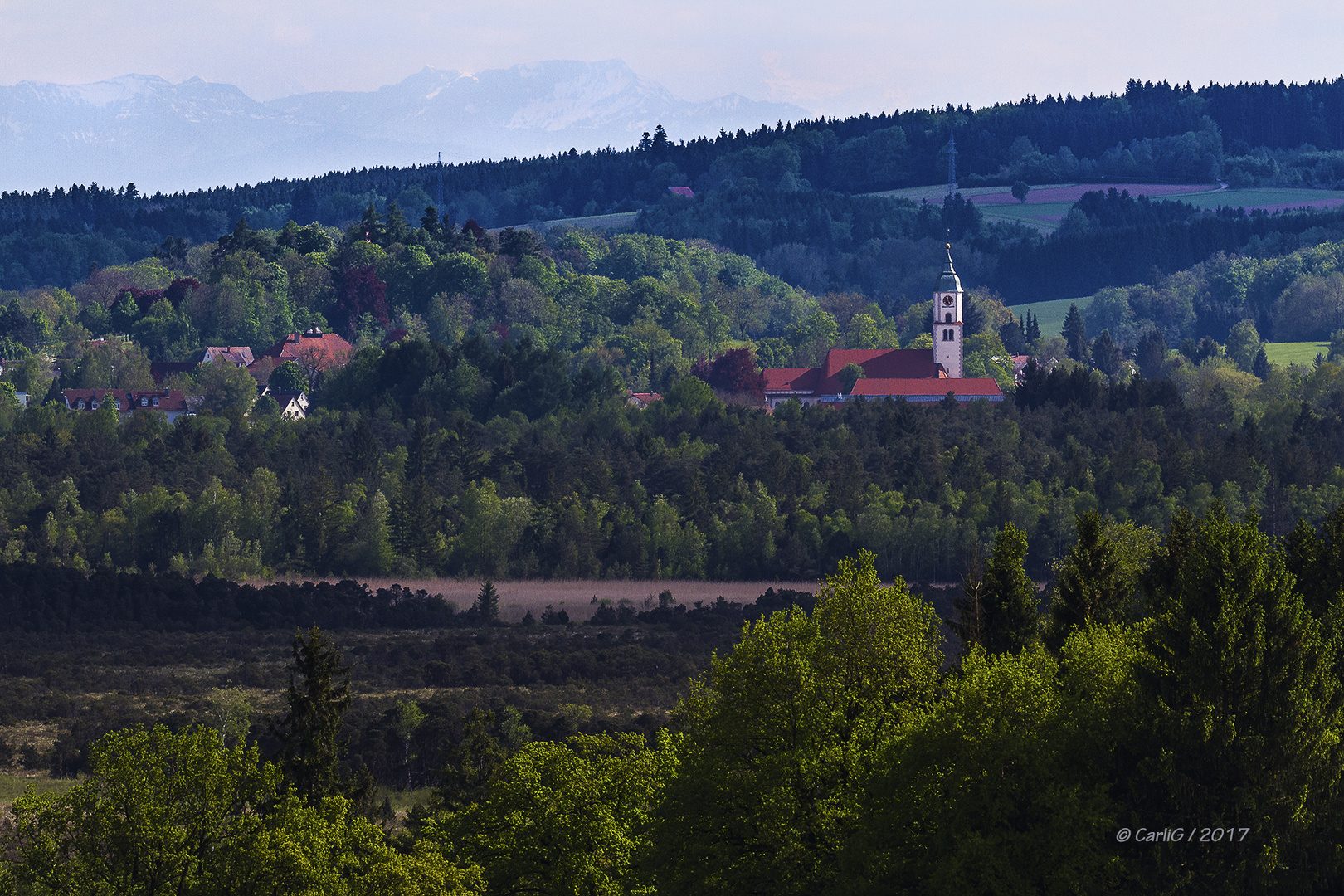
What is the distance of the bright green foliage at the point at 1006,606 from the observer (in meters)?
53.8

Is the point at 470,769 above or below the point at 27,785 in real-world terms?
above

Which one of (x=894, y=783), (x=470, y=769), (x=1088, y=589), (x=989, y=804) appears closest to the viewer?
(x=989, y=804)

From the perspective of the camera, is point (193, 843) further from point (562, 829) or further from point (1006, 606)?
point (1006, 606)

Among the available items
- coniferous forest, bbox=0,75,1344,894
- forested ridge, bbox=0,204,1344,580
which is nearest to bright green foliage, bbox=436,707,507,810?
coniferous forest, bbox=0,75,1344,894

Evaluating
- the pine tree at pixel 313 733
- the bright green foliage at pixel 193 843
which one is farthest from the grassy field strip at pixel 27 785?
the bright green foliage at pixel 193 843

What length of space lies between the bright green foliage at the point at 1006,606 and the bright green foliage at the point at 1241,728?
1289 cm

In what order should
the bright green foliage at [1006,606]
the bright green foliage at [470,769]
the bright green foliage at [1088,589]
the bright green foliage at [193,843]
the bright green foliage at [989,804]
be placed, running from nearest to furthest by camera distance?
the bright green foliage at [989,804] → the bright green foliage at [193,843] → the bright green foliage at [1088,589] → the bright green foliage at [1006,606] → the bright green foliage at [470,769]

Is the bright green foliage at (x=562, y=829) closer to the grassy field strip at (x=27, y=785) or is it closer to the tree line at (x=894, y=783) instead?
the tree line at (x=894, y=783)

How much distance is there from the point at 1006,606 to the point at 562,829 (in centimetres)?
1363

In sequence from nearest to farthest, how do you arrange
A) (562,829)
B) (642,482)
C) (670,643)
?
(562,829) < (670,643) < (642,482)

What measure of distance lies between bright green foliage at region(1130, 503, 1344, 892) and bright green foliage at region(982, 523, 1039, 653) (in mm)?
12891

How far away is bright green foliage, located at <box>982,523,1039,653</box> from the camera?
177ft

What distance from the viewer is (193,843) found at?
143 feet

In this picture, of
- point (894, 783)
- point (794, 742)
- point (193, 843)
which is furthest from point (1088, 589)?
point (193, 843)
